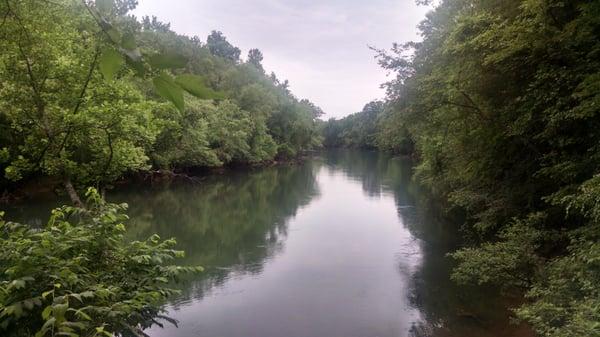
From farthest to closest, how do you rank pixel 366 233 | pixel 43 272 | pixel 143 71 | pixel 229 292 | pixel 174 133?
pixel 174 133 → pixel 366 233 → pixel 229 292 → pixel 43 272 → pixel 143 71

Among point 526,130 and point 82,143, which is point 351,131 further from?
point 82,143

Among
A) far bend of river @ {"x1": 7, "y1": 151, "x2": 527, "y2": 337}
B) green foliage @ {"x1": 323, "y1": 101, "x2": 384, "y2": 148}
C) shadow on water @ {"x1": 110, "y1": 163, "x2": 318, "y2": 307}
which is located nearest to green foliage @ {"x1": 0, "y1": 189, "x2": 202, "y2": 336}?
far bend of river @ {"x1": 7, "y1": 151, "x2": 527, "y2": 337}

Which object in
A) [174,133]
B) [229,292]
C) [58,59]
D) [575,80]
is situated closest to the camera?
[575,80]

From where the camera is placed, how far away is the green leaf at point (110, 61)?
4.24 ft

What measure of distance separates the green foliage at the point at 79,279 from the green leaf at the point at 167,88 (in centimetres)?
156

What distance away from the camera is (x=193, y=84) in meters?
1.26

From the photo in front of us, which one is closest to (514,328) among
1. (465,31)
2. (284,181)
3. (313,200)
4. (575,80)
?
(575,80)

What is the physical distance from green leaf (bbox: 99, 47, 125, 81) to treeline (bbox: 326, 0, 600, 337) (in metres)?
5.02

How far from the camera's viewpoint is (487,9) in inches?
431

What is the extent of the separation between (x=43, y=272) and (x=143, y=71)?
7.61 ft

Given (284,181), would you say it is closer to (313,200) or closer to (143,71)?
(313,200)

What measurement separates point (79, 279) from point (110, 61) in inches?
91.2

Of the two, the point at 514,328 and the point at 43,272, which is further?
the point at 514,328

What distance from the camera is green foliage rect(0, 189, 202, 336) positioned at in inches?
103
